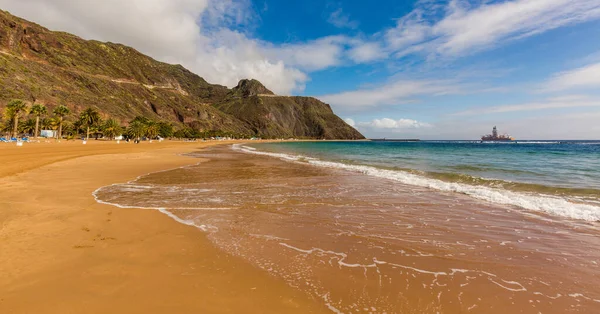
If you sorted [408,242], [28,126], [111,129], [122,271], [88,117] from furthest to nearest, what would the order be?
[111,129]
[88,117]
[28,126]
[408,242]
[122,271]

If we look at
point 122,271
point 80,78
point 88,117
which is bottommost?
point 122,271

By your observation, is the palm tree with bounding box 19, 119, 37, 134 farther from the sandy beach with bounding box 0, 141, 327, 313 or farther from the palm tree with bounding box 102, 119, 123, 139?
the sandy beach with bounding box 0, 141, 327, 313

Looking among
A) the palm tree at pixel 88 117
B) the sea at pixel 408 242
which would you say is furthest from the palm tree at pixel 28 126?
the sea at pixel 408 242

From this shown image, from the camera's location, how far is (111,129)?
299ft

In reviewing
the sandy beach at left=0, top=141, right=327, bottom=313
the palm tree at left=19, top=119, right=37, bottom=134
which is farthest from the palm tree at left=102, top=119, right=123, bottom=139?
the sandy beach at left=0, top=141, right=327, bottom=313

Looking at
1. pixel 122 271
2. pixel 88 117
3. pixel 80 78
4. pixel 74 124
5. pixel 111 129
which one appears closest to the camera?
pixel 122 271

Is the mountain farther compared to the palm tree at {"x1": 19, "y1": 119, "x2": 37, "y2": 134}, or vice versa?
the mountain

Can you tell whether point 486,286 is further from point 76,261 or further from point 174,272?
point 76,261

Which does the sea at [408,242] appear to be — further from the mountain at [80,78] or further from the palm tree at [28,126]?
the mountain at [80,78]

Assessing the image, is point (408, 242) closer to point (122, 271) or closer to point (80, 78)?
point (122, 271)

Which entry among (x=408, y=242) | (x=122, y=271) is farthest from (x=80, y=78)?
(x=408, y=242)

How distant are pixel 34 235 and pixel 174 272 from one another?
410 centimetres

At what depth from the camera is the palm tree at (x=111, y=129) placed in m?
91.1

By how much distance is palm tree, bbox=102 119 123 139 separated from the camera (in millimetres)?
91113
